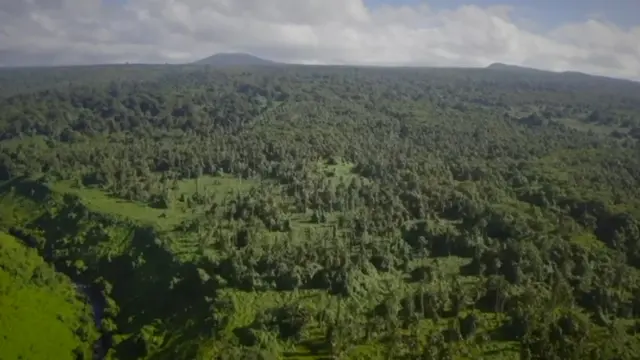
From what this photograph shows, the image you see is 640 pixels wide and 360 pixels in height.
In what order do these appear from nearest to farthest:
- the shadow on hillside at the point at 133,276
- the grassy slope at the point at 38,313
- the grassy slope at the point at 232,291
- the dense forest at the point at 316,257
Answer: the grassy slope at the point at 232,291, the dense forest at the point at 316,257, the grassy slope at the point at 38,313, the shadow on hillside at the point at 133,276

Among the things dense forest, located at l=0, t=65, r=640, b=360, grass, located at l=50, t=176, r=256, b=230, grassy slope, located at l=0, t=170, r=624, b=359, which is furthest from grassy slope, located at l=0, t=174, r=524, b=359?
dense forest, located at l=0, t=65, r=640, b=360

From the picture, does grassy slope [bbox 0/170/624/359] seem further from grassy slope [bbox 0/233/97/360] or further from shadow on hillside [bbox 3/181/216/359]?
grassy slope [bbox 0/233/97/360]

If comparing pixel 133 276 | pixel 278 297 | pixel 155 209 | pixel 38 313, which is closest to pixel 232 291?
pixel 278 297

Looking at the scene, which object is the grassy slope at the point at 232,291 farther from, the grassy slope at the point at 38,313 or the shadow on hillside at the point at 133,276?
the grassy slope at the point at 38,313

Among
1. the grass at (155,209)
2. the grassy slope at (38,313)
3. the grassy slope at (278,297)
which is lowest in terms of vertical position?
the grassy slope at (38,313)

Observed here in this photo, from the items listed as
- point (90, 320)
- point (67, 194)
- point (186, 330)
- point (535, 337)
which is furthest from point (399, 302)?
point (67, 194)

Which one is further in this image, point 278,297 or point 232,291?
point 232,291

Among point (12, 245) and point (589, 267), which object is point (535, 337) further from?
point (12, 245)

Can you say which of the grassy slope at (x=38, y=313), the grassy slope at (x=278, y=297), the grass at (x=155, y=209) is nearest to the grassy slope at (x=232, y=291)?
the grassy slope at (x=278, y=297)

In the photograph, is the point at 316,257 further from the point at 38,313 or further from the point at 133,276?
the point at 38,313
